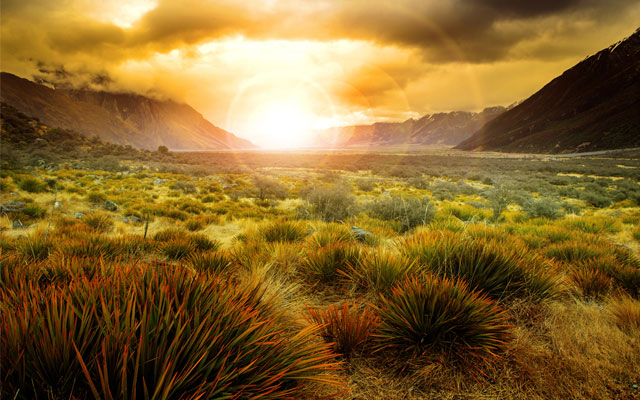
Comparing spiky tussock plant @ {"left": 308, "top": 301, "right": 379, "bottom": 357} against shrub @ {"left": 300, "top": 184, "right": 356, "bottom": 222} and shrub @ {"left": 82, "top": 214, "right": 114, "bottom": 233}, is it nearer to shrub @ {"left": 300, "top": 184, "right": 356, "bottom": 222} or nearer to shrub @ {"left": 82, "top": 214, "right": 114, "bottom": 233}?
shrub @ {"left": 300, "top": 184, "right": 356, "bottom": 222}

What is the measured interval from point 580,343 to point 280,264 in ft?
11.1

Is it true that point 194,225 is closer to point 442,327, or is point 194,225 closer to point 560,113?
point 442,327

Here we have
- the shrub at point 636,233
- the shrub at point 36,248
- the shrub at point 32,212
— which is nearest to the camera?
the shrub at point 36,248

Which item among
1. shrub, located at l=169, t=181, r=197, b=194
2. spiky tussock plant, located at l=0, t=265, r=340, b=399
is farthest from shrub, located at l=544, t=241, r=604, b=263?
shrub, located at l=169, t=181, r=197, b=194

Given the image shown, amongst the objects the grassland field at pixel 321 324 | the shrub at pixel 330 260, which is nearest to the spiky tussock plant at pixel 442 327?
the grassland field at pixel 321 324

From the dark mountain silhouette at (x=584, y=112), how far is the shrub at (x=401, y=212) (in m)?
111

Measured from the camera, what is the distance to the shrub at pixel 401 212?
8472 mm

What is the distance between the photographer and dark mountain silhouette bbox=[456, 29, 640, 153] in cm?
9075

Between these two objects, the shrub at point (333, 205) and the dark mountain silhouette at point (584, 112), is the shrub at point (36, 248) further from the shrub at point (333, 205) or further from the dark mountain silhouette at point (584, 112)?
the dark mountain silhouette at point (584, 112)

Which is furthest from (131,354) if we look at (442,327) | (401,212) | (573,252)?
(401,212)

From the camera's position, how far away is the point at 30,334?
127 cm

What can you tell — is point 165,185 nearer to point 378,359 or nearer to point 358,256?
point 358,256

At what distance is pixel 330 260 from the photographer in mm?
3770

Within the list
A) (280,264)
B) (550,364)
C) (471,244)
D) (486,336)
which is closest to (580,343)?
(550,364)
